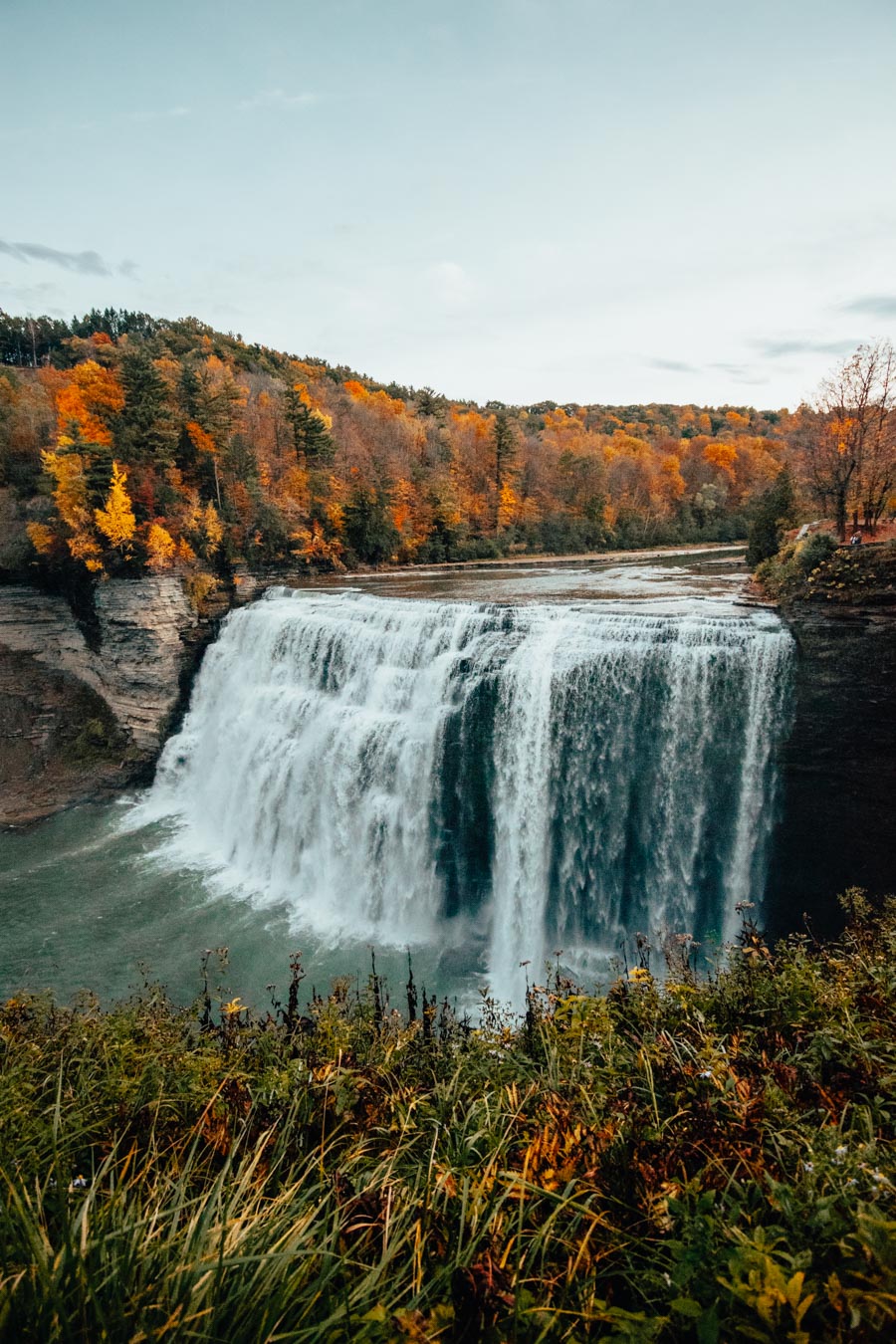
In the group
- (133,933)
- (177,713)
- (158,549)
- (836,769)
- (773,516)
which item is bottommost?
(133,933)

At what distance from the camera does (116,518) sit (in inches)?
867

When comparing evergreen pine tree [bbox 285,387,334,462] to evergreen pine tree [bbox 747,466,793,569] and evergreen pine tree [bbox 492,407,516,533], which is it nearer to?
evergreen pine tree [bbox 492,407,516,533]

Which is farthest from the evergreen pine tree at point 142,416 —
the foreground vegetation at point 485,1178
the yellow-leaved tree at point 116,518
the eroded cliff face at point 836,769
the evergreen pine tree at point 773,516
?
the foreground vegetation at point 485,1178

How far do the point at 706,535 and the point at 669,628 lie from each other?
113 feet

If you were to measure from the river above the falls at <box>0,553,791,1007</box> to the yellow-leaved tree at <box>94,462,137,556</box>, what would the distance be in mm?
9175

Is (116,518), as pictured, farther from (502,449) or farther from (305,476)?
(502,449)

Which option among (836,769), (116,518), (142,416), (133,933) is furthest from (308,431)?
(836,769)

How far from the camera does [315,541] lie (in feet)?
98.0

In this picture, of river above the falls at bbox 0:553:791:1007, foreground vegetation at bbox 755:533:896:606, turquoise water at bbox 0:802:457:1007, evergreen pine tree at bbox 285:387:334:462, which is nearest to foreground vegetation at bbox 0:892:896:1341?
turquoise water at bbox 0:802:457:1007

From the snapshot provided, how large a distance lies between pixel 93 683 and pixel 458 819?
17176mm

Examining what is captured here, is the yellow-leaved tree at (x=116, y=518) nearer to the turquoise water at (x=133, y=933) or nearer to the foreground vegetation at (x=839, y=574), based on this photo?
the turquoise water at (x=133, y=933)

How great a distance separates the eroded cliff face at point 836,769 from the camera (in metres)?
11.2

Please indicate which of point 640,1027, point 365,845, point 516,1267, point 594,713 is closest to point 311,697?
point 365,845

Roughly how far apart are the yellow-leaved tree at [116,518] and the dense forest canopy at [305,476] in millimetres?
58
